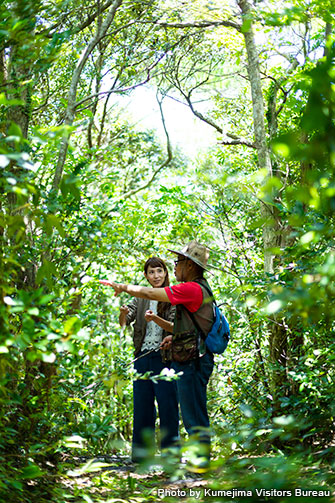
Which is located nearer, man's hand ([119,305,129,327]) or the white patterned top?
man's hand ([119,305,129,327])

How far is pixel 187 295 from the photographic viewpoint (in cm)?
406

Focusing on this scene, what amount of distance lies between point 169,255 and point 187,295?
217 inches

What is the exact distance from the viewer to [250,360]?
5.59 metres

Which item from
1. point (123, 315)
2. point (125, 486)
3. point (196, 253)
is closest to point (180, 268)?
point (196, 253)

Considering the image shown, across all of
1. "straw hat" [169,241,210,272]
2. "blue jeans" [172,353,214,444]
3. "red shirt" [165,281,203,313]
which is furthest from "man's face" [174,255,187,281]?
"blue jeans" [172,353,214,444]

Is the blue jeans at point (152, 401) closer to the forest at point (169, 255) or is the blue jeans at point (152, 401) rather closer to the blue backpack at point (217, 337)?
the forest at point (169, 255)

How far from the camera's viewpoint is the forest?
5.85 feet

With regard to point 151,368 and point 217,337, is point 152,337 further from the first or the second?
point 217,337

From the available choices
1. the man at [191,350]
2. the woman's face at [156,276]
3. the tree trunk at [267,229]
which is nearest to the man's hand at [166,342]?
the man at [191,350]

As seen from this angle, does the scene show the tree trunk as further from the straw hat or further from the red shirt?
the red shirt

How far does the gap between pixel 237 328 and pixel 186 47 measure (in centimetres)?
495

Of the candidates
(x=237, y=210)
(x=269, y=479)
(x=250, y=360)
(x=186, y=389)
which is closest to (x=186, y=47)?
(x=237, y=210)

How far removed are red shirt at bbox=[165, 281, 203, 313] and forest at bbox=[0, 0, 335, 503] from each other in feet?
1.12

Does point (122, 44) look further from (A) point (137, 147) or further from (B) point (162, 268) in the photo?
(A) point (137, 147)
